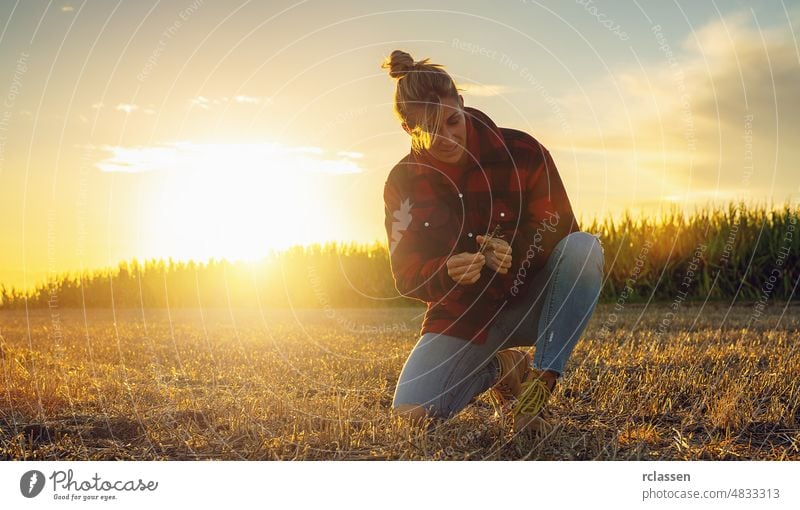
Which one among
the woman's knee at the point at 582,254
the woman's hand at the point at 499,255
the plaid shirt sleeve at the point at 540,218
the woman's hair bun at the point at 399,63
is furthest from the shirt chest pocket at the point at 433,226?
the woman's hair bun at the point at 399,63

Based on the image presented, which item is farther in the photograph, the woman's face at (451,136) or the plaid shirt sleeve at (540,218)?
the plaid shirt sleeve at (540,218)

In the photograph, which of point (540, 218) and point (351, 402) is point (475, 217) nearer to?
point (540, 218)

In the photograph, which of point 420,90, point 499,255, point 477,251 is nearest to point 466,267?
point 499,255

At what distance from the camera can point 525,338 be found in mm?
4172

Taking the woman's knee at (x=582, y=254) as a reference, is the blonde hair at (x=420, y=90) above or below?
above

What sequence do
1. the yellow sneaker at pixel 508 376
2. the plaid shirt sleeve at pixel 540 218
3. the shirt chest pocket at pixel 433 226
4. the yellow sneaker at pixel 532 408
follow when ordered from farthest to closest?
the yellow sneaker at pixel 508 376 → the shirt chest pocket at pixel 433 226 → the plaid shirt sleeve at pixel 540 218 → the yellow sneaker at pixel 532 408

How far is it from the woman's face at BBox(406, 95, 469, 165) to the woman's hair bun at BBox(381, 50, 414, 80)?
0.24m

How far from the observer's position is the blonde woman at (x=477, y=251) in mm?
3867

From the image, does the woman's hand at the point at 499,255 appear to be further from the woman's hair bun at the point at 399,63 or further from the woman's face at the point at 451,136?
the woman's hair bun at the point at 399,63

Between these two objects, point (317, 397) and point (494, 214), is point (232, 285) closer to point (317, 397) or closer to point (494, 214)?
point (317, 397)

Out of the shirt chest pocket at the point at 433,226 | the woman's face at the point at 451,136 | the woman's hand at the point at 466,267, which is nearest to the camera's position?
the woman's hand at the point at 466,267

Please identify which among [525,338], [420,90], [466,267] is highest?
[420,90]

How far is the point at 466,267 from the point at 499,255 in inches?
6.2

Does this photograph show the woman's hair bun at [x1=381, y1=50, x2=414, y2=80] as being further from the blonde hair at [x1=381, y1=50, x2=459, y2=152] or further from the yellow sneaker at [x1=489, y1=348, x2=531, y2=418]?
the yellow sneaker at [x1=489, y1=348, x2=531, y2=418]
